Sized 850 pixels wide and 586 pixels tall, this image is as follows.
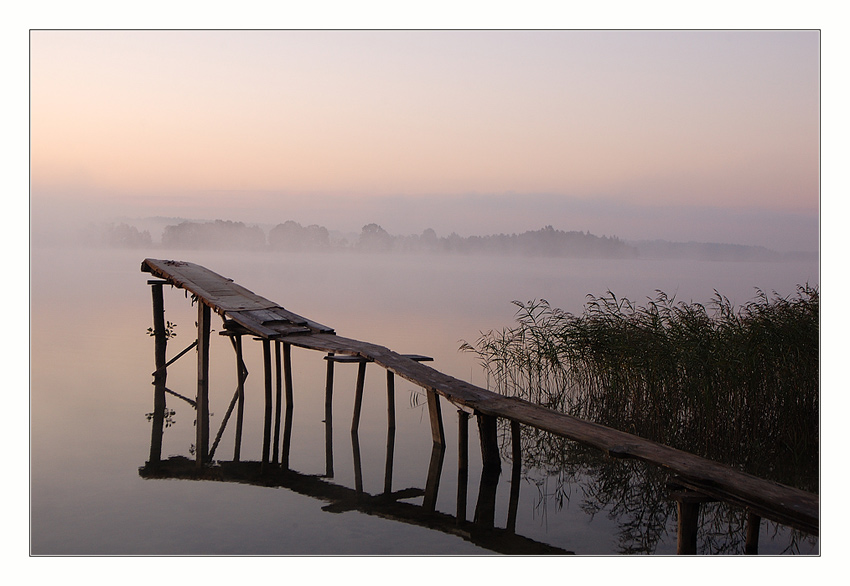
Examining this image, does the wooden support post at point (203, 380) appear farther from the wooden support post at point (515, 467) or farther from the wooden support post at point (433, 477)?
the wooden support post at point (515, 467)

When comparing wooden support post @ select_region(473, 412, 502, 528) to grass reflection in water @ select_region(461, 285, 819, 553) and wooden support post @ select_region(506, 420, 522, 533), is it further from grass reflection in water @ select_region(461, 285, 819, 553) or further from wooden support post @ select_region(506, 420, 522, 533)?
grass reflection in water @ select_region(461, 285, 819, 553)

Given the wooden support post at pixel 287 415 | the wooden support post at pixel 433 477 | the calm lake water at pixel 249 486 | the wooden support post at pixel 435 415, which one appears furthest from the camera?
the wooden support post at pixel 287 415

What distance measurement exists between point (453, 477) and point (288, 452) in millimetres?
2111

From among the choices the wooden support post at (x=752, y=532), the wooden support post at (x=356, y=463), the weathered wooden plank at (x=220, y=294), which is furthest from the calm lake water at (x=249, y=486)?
the weathered wooden plank at (x=220, y=294)

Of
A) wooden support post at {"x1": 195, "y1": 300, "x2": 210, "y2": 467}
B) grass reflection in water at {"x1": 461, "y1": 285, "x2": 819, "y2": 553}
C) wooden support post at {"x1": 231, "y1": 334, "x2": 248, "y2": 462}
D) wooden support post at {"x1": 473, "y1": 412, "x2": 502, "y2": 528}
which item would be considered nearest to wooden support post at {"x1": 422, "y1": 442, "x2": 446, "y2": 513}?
wooden support post at {"x1": 473, "y1": 412, "x2": 502, "y2": 528}

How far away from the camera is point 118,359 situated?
50.2ft

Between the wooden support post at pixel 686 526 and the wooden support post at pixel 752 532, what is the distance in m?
0.38

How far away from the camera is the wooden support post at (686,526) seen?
18.5 ft

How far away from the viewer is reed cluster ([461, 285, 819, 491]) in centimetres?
858

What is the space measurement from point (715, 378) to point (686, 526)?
3.61 metres

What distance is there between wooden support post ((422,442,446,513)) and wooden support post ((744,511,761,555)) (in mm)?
2735

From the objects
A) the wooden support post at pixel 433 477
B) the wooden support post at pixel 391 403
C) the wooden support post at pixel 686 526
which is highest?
the wooden support post at pixel 391 403

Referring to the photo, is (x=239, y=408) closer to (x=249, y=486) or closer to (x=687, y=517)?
(x=249, y=486)

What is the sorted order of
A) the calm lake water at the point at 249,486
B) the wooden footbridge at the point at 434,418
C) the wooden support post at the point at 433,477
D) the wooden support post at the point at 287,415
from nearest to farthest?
the wooden footbridge at the point at 434,418 < the calm lake water at the point at 249,486 < the wooden support post at the point at 433,477 < the wooden support post at the point at 287,415
